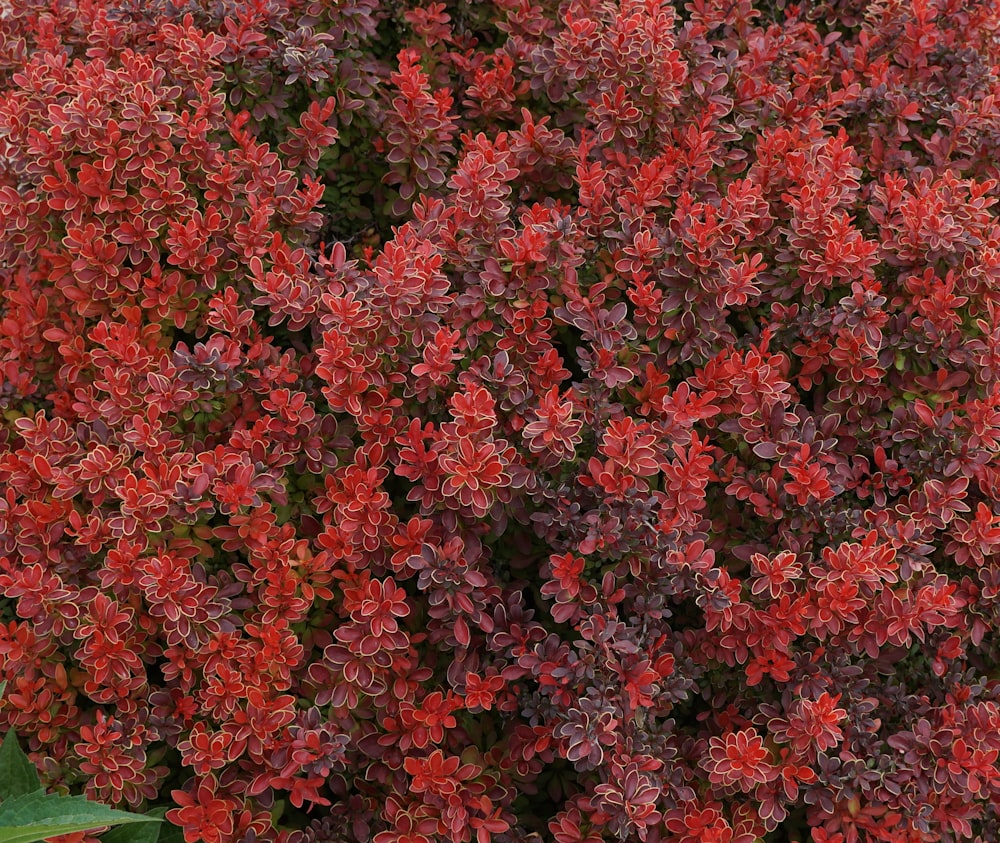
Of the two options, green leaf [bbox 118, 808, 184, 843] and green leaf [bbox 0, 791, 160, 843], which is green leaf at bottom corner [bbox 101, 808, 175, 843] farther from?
green leaf [bbox 0, 791, 160, 843]

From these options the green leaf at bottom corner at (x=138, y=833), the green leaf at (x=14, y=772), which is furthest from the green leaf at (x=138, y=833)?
the green leaf at (x=14, y=772)

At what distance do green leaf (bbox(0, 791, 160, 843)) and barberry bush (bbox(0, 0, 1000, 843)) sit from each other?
0.49 ft

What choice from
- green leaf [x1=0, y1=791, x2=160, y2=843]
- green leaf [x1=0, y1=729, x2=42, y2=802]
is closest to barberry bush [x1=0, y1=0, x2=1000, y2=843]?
green leaf [x1=0, y1=729, x2=42, y2=802]

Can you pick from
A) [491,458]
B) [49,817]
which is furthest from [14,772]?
[491,458]

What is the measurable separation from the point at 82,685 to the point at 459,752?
94cm

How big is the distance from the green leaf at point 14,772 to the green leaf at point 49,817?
74mm

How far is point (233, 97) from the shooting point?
109 inches

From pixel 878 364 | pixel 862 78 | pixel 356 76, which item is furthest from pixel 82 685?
pixel 862 78

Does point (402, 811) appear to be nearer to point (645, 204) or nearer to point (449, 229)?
point (449, 229)

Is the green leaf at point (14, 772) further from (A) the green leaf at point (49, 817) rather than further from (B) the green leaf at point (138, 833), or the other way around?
(B) the green leaf at point (138, 833)

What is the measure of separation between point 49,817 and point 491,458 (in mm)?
1200

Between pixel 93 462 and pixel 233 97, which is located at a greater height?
pixel 233 97

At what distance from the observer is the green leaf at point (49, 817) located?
182cm

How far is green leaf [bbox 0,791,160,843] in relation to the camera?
5.97 ft
